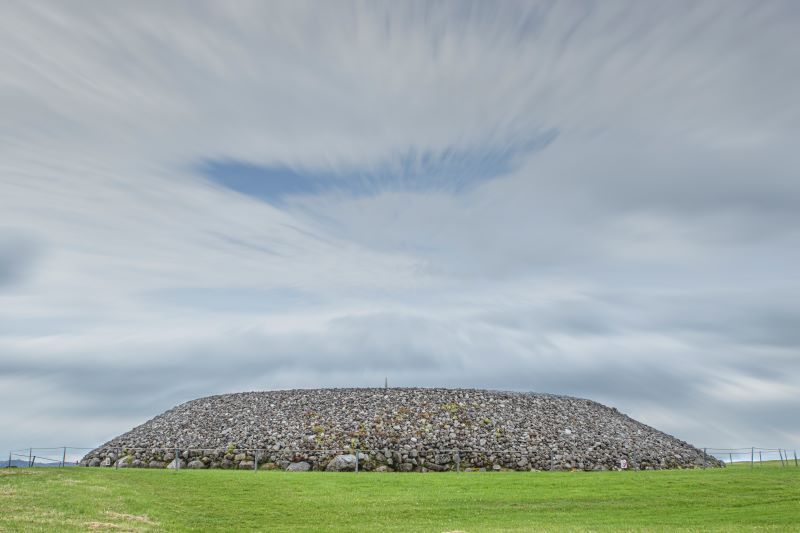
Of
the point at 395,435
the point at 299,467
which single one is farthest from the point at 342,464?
the point at 395,435

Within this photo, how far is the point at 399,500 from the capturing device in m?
29.4

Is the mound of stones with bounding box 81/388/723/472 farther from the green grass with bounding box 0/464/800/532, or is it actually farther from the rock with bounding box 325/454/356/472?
the green grass with bounding box 0/464/800/532

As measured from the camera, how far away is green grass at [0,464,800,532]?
905 inches

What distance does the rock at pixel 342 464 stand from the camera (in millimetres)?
44406

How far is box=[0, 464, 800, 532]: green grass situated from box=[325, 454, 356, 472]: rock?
15.0ft

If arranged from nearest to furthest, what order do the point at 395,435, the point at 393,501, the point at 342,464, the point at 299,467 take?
1. the point at 393,501
2. the point at 342,464
3. the point at 299,467
4. the point at 395,435

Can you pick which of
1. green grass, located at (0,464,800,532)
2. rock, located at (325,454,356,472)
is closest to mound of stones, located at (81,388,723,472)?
rock, located at (325,454,356,472)

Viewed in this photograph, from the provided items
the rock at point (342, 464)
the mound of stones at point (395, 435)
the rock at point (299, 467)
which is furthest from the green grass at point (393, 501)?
the mound of stones at point (395, 435)

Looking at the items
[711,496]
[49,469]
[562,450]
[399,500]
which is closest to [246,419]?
[49,469]

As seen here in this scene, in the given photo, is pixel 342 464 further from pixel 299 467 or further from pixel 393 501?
pixel 393 501

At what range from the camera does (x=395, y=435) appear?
1908 inches

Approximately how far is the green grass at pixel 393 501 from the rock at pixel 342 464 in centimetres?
458

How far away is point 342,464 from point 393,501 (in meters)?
16.0

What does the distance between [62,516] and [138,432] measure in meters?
37.9
